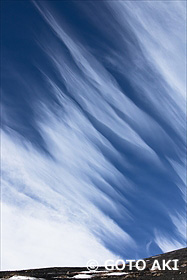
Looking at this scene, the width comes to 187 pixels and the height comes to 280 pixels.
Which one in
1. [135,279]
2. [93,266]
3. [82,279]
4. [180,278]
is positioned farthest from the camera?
[93,266]

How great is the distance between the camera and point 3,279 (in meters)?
43.9

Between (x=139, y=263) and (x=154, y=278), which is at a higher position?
(x=139, y=263)

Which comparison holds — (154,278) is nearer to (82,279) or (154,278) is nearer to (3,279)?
(82,279)

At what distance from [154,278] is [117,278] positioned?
5429 mm

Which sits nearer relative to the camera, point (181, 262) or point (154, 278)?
point (154, 278)

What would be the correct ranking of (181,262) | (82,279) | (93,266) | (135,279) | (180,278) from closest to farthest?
1. (180,278)
2. (135,279)
3. (82,279)
4. (181,262)
5. (93,266)

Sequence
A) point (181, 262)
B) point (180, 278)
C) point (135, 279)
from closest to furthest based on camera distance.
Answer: point (180, 278) → point (135, 279) → point (181, 262)

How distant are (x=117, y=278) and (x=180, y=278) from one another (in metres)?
8.87

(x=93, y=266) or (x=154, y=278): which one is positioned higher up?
(x=93, y=266)

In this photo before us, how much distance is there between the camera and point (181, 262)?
5025cm

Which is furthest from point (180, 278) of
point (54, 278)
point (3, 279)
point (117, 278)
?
point (3, 279)

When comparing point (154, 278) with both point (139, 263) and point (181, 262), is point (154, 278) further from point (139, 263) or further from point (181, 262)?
point (139, 263)

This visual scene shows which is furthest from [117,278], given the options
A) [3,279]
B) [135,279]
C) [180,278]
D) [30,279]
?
[3,279]

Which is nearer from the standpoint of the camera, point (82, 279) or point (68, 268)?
point (82, 279)
